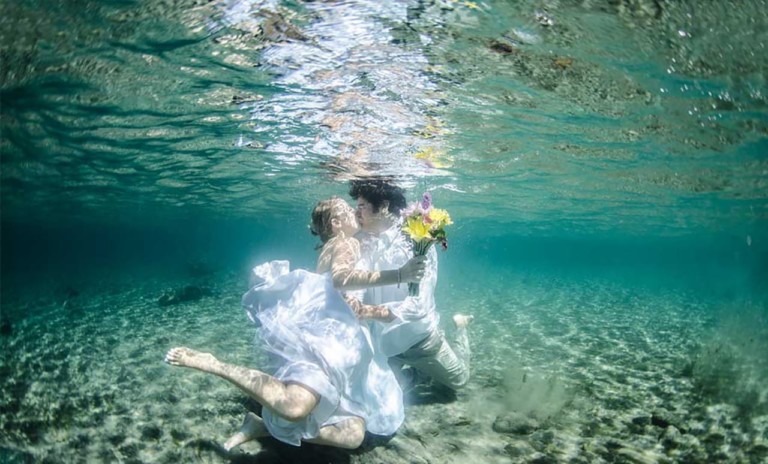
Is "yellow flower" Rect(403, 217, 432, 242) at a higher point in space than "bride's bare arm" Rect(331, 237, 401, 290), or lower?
higher

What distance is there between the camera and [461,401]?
7051 millimetres

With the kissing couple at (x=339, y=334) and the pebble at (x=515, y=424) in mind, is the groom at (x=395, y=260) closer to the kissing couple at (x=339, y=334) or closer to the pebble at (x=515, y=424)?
the kissing couple at (x=339, y=334)

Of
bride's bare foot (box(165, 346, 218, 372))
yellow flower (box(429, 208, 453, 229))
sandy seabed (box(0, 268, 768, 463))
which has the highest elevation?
yellow flower (box(429, 208, 453, 229))

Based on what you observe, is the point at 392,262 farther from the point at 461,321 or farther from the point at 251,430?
the point at 251,430

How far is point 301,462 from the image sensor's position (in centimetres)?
480

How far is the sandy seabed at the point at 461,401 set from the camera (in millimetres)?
5219

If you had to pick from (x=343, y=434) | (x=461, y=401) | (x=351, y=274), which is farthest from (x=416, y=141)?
(x=343, y=434)

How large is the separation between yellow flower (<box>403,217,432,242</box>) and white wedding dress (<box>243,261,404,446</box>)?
128 cm

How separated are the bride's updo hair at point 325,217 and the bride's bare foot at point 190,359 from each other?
243cm

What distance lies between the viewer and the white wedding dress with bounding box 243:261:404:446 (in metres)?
4.42

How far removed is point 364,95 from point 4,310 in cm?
2193

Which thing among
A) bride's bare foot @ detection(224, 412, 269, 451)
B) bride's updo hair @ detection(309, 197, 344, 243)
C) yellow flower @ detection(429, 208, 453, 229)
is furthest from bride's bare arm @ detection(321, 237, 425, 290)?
bride's bare foot @ detection(224, 412, 269, 451)

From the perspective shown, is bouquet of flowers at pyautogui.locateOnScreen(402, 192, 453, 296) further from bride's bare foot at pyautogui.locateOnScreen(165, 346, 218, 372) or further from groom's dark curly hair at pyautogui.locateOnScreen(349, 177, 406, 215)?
bride's bare foot at pyautogui.locateOnScreen(165, 346, 218, 372)

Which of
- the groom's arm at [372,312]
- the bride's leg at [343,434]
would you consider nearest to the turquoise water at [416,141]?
the bride's leg at [343,434]
